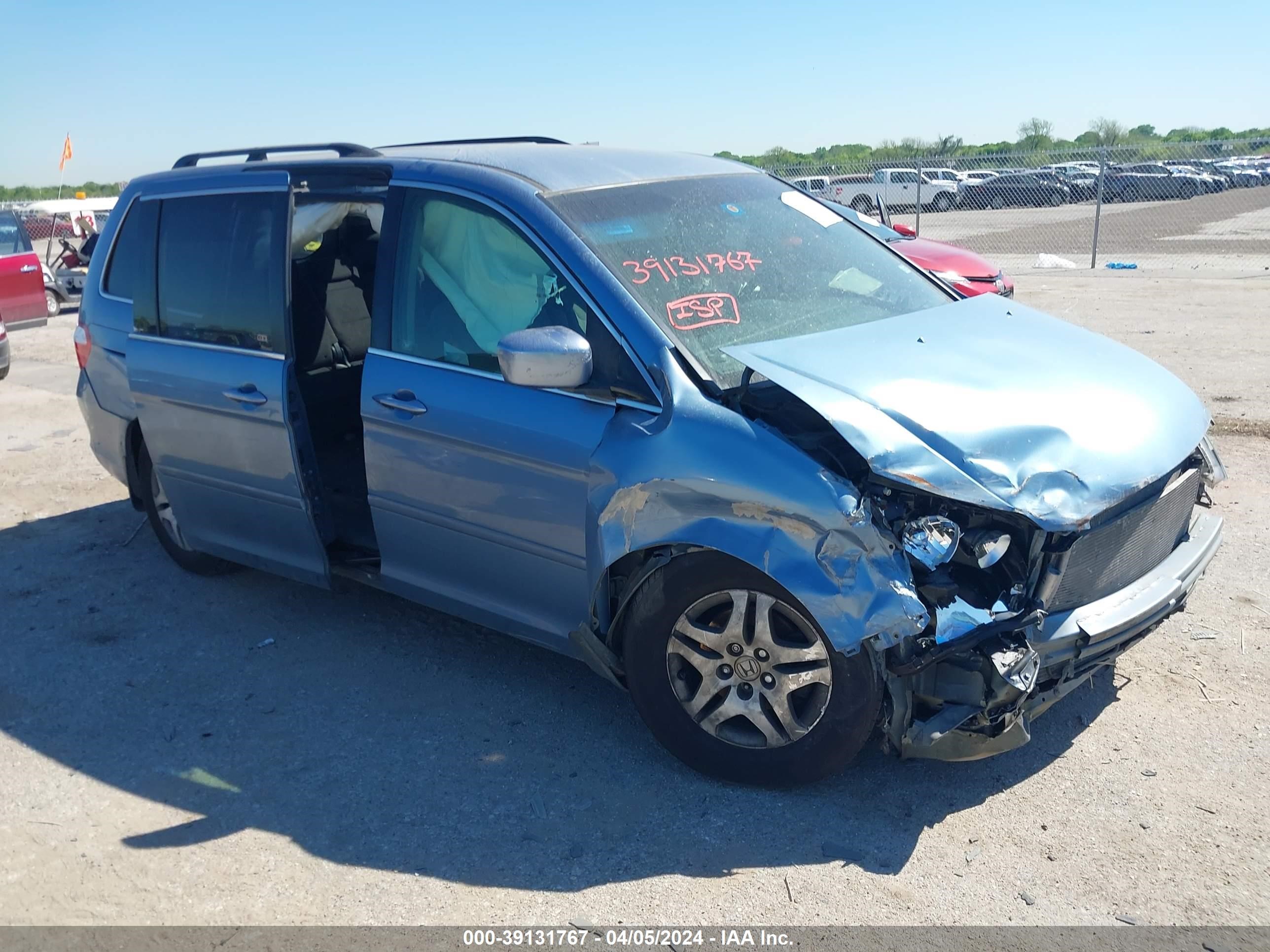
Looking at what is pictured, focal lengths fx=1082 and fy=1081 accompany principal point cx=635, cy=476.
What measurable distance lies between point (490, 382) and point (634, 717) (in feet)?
4.39

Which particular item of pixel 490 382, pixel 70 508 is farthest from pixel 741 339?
pixel 70 508

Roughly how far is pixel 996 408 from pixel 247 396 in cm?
296

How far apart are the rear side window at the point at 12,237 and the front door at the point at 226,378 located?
990cm

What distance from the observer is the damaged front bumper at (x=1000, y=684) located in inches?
121

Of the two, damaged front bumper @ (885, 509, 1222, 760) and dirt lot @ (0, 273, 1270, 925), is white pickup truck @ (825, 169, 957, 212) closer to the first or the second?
dirt lot @ (0, 273, 1270, 925)

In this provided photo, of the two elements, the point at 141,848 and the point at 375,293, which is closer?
the point at 141,848

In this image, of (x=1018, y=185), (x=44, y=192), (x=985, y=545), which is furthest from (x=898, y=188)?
(x=44, y=192)

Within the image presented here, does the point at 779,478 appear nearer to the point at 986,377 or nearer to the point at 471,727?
the point at 986,377

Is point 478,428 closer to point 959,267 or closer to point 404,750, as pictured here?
point 404,750

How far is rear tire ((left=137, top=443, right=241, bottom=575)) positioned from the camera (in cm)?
554


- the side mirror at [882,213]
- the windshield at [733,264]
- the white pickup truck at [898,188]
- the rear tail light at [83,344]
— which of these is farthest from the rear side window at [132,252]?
the white pickup truck at [898,188]

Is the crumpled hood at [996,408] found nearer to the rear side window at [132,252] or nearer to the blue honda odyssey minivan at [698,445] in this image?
→ the blue honda odyssey minivan at [698,445]

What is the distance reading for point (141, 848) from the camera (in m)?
3.40

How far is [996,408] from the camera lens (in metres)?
3.29
